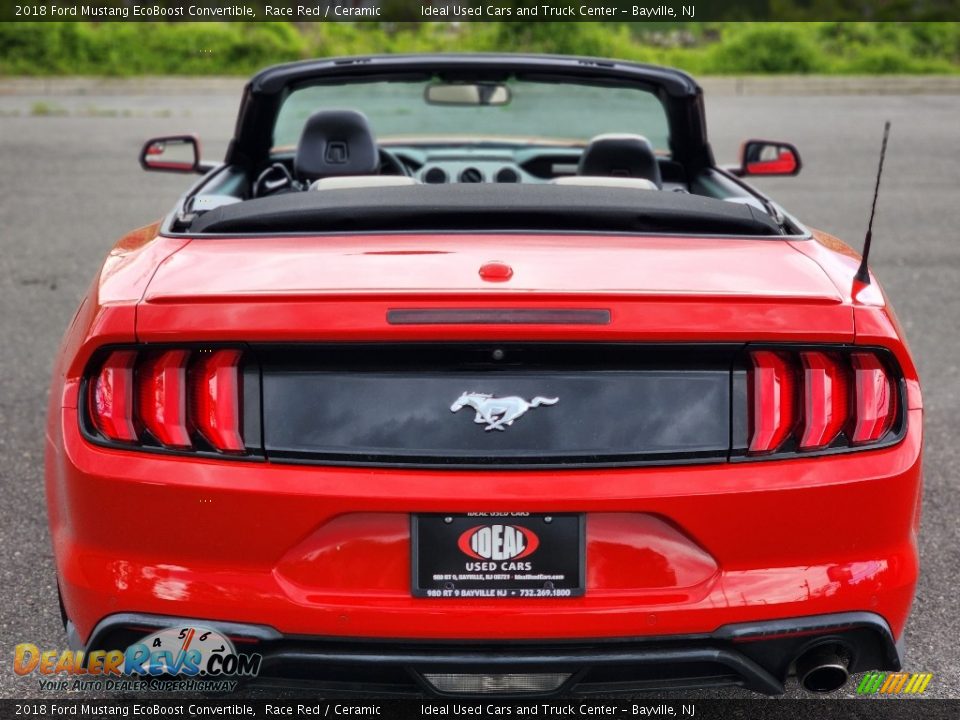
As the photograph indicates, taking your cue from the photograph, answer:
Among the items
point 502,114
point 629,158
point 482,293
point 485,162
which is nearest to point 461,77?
point 629,158

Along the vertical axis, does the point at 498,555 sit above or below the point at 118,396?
below

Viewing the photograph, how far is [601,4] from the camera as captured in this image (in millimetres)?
21219

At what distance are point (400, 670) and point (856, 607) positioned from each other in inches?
36.0

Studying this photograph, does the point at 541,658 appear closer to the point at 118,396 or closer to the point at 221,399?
the point at 221,399

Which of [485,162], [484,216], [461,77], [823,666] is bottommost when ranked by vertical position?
[823,666]

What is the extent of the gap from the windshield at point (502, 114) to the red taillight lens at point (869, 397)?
34.1 ft

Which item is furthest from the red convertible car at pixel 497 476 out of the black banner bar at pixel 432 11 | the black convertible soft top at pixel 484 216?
the black banner bar at pixel 432 11

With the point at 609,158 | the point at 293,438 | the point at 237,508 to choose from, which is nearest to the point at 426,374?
the point at 293,438

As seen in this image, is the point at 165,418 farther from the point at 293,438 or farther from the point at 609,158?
the point at 609,158

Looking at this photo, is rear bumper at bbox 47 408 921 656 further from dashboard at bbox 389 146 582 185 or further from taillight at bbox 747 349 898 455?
dashboard at bbox 389 146 582 185

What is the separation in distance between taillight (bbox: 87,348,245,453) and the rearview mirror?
235 centimetres

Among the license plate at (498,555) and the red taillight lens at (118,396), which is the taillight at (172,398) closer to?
the red taillight lens at (118,396)

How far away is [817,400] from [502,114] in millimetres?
13700

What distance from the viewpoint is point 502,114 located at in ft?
51.2
